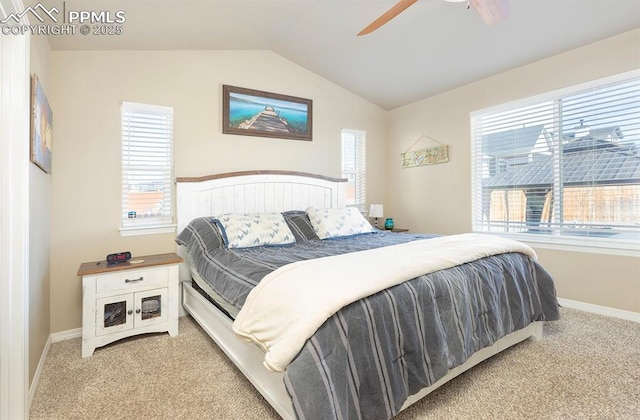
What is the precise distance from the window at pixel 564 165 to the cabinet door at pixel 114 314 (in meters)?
3.77

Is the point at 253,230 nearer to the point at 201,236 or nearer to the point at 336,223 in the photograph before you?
the point at 201,236

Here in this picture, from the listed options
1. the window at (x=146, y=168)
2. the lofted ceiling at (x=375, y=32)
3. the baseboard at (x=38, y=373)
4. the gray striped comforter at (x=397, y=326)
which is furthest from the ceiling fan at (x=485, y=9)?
the baseboard at (x=38, y=373)

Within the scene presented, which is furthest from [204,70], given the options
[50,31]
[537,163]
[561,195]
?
[561,195]

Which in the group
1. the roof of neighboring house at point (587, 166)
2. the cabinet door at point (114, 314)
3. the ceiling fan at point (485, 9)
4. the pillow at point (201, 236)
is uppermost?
the ceiling fan at point (485, 9)

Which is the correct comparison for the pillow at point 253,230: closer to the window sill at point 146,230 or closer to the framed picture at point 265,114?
the window sill at point 146,230

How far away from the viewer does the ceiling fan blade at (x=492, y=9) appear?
1962mm

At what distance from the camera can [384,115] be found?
475 centimetres

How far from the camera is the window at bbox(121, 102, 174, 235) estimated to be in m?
2.80

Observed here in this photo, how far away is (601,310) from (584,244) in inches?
24.6

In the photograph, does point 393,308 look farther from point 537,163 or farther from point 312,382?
point 537,163

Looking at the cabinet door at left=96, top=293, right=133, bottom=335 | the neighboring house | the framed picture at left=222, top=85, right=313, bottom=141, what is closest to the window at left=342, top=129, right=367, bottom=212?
the framed picture at left=222, top=85, right=313, bottom=141

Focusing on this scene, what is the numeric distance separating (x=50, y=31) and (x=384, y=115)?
3.94 m

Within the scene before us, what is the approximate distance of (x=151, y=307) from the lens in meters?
2.44

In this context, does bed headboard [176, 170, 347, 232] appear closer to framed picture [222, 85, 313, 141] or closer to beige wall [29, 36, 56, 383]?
framed picture [222, 85, 313, 141]
